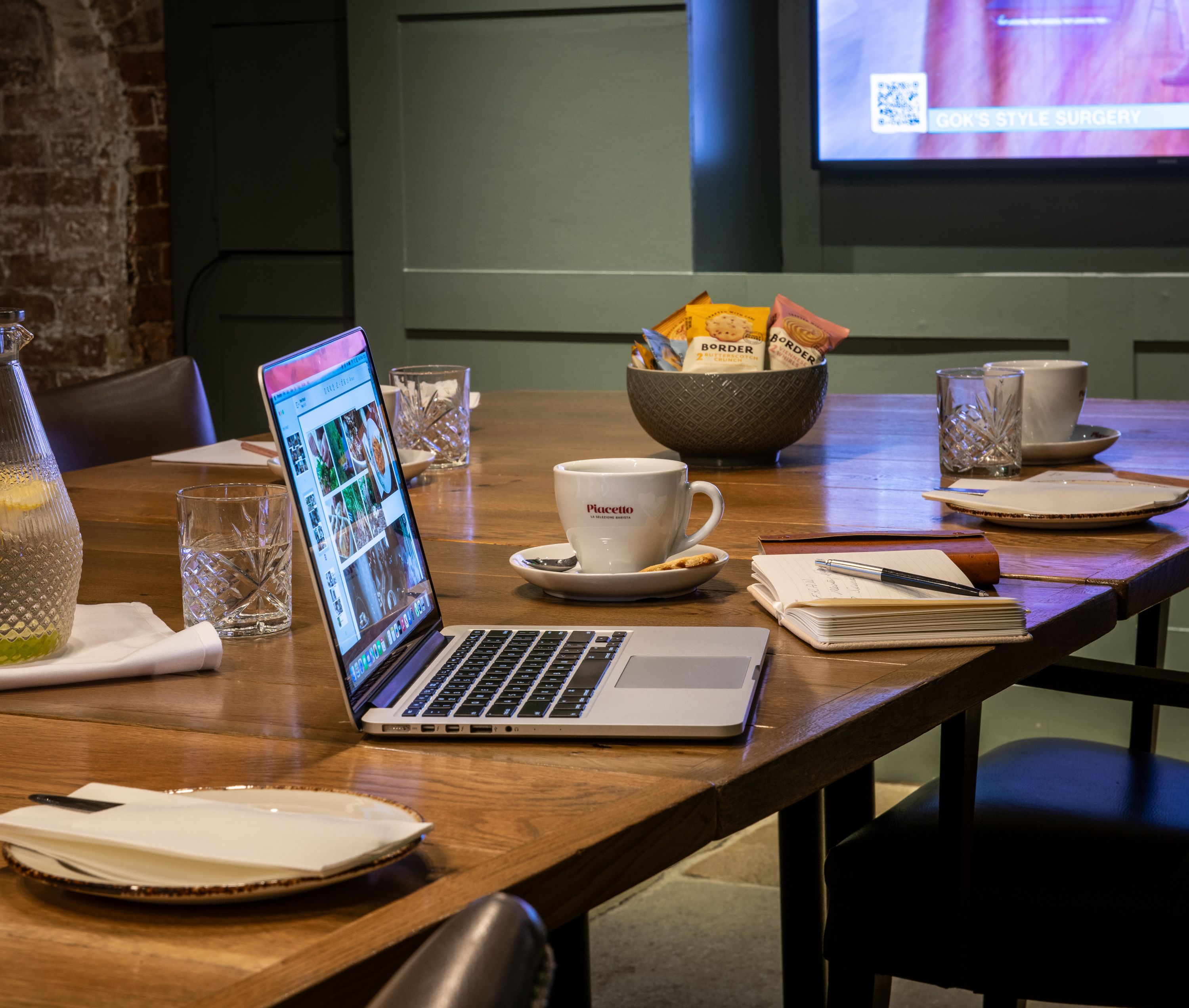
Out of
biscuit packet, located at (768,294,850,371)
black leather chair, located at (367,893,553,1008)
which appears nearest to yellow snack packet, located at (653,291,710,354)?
biscuit packet, located at (768,294,850,371)

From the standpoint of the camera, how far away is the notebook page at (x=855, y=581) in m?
0.97

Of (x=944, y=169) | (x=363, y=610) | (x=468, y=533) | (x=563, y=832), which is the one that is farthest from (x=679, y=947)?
(x=944, y=169)

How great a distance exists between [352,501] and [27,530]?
0.21 meters

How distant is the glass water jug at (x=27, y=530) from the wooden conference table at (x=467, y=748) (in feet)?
0.15

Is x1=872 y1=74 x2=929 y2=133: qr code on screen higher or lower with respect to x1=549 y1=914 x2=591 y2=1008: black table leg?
higher

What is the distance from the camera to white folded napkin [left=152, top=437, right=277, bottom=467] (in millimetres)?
1818

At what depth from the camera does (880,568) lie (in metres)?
1.05

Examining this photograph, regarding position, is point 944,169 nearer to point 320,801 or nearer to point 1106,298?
point 1106,298

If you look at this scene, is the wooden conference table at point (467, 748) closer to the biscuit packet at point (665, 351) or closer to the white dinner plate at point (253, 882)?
the white dinner plate at point (253, 882)

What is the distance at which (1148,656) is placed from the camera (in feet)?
5.32

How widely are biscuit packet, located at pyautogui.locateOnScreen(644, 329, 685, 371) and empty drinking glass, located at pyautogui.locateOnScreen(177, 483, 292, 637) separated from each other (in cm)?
72

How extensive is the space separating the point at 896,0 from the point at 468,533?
2.45 m

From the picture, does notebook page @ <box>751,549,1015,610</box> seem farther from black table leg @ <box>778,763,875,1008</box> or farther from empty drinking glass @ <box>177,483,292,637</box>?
black table leg @ <box>778,763,875,1008</box>

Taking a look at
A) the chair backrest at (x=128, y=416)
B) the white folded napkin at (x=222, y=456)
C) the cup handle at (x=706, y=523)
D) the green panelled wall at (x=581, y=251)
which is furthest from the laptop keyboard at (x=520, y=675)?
the green panelled wall at (x=581, y=251)
